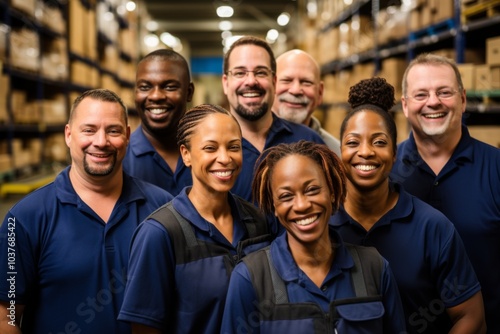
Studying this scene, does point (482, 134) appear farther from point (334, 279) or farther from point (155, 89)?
point (334, 279)

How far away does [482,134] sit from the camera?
4.59 meters

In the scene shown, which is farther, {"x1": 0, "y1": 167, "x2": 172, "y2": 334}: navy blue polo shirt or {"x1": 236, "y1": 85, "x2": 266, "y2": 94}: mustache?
{"x1": 236, "y1": 85, "x2": 266, "y2": 94}: mustache

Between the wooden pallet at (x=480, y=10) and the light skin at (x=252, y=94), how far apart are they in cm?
225

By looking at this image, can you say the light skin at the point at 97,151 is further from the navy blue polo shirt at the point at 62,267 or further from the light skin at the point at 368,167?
the light skin at the point at 368,167

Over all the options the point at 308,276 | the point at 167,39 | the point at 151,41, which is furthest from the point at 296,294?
the point at 167,39

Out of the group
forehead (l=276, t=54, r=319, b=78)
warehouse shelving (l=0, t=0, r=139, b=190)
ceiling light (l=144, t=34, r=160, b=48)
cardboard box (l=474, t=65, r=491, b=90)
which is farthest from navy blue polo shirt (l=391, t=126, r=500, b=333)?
ceiling light (l=144, t=34, r=160, b=48)

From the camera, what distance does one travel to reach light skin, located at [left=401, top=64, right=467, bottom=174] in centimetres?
290

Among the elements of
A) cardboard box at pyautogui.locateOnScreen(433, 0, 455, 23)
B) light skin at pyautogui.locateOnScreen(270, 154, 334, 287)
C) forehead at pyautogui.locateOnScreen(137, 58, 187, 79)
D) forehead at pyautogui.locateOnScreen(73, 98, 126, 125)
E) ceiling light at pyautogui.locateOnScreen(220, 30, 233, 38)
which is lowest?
light skin at pyautogui.locateOnScreen(270, 154, 334, 287)

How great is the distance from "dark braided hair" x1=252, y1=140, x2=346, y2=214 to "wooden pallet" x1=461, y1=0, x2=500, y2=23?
9.51 ft

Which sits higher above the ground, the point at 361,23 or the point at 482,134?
the point at 361,23

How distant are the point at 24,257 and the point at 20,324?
0.33 metres

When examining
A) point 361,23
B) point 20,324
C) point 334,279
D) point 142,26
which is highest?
point 142,26

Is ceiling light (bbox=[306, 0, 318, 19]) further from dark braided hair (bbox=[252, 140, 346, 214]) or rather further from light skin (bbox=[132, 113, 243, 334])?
dark braided hair (bbox=[252, 140, 346, 214])

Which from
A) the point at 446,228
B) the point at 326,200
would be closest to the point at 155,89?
the point at 326,200
